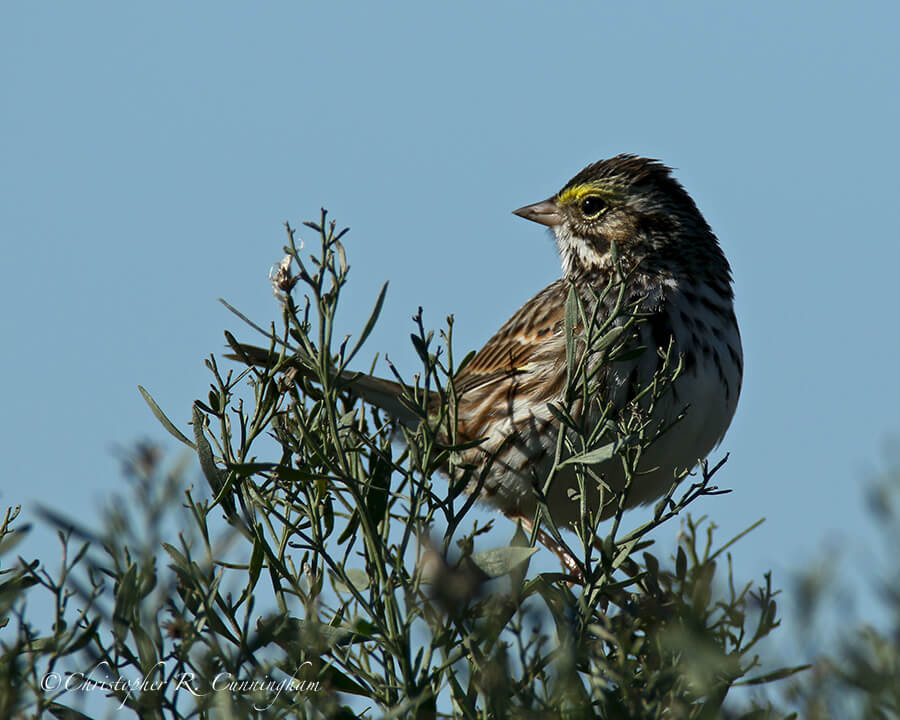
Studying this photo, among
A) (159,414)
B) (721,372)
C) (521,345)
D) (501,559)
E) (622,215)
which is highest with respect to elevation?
(622,215)

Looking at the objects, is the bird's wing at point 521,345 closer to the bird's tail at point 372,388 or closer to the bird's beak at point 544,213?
the bird's beak at point 544,213

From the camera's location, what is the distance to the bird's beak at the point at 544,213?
17.4 ft

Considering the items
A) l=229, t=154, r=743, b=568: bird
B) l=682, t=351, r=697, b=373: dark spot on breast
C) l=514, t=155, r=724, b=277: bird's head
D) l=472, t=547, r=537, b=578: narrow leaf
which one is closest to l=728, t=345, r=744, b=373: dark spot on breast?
l=229, t=154, r=743, b=568: bird

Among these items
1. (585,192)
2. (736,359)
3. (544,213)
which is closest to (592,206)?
(585,192)

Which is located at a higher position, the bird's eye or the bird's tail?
the bird's eye

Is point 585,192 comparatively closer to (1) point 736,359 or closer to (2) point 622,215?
(2) point 622,215

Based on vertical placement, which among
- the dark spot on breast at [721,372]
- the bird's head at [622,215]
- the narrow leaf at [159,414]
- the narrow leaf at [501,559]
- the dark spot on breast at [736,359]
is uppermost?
the bird's head at [622,215]

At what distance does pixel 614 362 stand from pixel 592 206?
1592 mm

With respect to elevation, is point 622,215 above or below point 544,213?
below

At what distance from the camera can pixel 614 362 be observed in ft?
12.6

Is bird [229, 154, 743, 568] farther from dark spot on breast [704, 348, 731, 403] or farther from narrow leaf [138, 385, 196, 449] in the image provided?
narrow leaf [138, 385, 196, 449]

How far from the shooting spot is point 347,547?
2.57 metres

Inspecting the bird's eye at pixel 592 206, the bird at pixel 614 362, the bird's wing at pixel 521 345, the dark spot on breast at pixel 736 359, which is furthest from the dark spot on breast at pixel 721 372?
the bird's eye at pixel 592 206

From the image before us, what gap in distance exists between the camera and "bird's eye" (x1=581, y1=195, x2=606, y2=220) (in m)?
5.23
